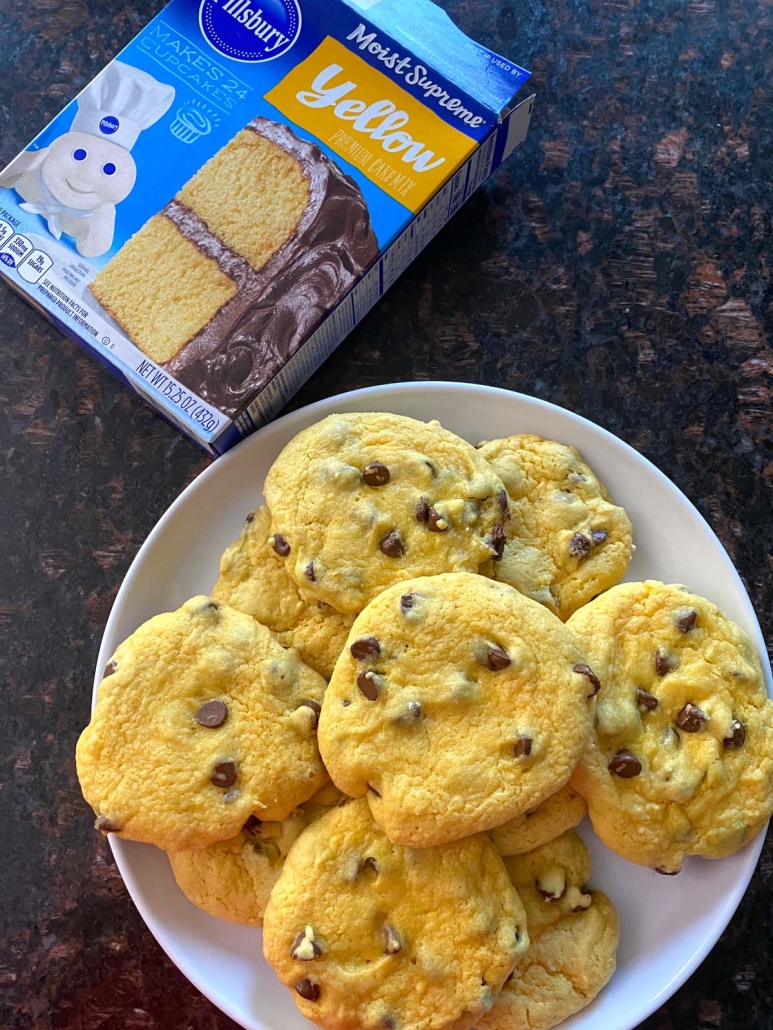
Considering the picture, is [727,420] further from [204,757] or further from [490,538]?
[204,757]

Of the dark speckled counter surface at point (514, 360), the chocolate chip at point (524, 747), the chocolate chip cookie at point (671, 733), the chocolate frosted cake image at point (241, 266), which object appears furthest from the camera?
the dark speckled counter surface at point (514, 360)

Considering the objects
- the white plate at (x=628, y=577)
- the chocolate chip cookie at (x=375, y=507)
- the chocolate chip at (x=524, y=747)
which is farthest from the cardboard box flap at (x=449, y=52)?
the chocolate chip at (x=524, y=747)

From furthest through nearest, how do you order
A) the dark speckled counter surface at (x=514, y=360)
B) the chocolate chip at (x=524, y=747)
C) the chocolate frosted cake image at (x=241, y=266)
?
the dark speckled counter surface at (x=514, y=360)
the chocolate frosted cake image at (x=241, y=266)
the chocolate chip at (x=524, y=747)

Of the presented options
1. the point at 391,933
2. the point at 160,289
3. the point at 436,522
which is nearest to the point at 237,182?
the point at 160,289

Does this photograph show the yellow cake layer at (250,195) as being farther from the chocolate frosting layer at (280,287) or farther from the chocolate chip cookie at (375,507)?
the chocolate chip cookie at (375,507)

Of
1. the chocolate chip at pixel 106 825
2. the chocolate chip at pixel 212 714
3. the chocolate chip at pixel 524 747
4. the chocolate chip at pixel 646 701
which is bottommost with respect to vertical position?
the chocolate chip at pixel 106 825

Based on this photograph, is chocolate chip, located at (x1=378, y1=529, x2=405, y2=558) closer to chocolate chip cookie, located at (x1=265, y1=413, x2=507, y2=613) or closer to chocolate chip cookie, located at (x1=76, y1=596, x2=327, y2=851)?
chocolate chip cookie, located at (x1=265, y1=413, x2=507, y2=613)

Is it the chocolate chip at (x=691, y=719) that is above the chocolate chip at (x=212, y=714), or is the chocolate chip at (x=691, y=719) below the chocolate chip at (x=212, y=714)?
above

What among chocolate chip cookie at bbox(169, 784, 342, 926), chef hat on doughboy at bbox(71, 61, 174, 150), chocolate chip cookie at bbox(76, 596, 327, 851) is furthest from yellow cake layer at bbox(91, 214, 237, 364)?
chocolate chip cookie at bbox(169, 784, 342, 926)
